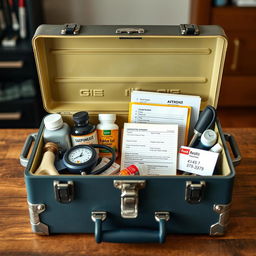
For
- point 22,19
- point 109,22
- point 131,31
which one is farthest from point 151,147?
point 109,22

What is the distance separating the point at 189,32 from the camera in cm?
92

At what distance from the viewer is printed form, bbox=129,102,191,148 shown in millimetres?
1048

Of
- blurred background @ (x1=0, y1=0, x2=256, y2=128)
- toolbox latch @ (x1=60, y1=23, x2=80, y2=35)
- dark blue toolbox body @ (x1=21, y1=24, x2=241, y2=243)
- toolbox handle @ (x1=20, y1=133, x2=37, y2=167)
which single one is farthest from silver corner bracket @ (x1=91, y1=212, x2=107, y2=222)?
blurred background @ (x1=0, y1=0, x2=256, y2=128)

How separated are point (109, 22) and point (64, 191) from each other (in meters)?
1.50

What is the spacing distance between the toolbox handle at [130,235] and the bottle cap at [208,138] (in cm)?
23

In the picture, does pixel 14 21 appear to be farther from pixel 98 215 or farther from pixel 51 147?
pixel 98 215

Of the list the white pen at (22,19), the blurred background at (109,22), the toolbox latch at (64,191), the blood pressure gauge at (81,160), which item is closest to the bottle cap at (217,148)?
the blood pressure gauge at (81,160)

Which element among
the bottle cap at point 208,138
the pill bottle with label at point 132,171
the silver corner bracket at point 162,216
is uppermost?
the bottle cap at point 208,138

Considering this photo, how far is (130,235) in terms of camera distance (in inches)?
31.7

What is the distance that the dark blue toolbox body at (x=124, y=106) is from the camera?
79 cm

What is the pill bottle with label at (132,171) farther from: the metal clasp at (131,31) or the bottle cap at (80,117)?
the metal clasp at (131,31)

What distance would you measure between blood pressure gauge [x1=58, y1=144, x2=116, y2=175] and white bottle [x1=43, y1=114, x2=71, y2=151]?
0.08m

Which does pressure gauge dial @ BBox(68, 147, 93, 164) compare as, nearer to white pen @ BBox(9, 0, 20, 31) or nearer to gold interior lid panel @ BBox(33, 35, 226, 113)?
gold interior lid panel @ BBox(33, 35, 226, 113)

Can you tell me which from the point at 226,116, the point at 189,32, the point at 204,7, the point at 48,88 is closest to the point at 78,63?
the point at 48,88
